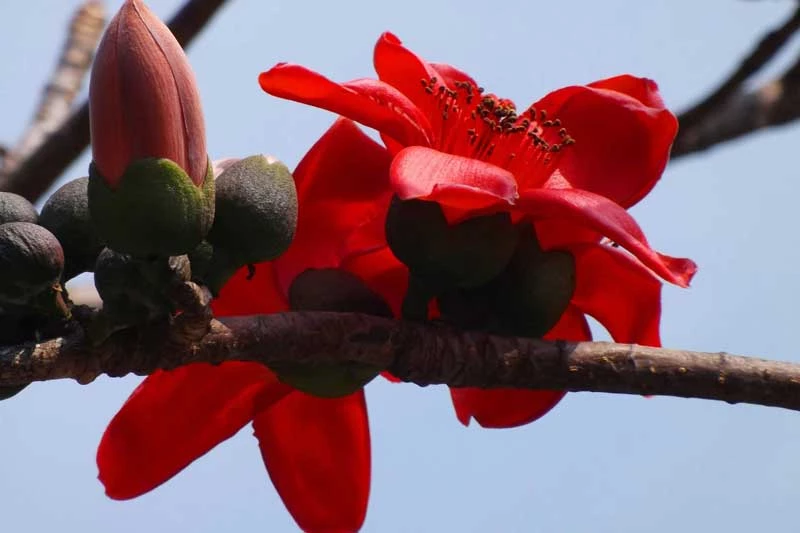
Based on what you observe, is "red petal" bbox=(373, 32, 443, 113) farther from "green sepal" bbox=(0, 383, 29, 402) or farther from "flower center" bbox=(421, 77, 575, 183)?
"green sepal" bbox=(0, 383, 29, 402)

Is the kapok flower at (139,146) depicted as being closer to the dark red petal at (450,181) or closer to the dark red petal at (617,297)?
the dark red petal at (450,181)

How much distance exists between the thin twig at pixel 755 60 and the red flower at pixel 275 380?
167 cm

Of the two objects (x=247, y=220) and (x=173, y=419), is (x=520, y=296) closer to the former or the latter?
(x=247, y=220)

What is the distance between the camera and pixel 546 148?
1388 millimetres

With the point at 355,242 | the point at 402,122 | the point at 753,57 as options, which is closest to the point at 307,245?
the point at 355,242

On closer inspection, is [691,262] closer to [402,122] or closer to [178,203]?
[402,122]

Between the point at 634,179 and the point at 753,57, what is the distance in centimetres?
162

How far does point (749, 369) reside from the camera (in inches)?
48.3

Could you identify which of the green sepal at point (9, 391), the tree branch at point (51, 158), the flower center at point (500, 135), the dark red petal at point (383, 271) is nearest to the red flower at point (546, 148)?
the flower center at point (500, 135)

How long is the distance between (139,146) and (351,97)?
0.28m

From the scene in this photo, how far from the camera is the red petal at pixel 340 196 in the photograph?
4.61ft

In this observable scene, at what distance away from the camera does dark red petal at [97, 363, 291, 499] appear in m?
1.39

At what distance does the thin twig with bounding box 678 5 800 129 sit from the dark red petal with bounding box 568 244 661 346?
1586 millimetres

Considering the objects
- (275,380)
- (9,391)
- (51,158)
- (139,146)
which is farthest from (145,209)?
(51,158)
